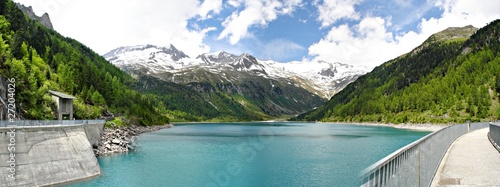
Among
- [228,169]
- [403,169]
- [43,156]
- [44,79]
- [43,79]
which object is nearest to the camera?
[403,169]

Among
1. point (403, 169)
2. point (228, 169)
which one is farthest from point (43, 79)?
point (403, 169)

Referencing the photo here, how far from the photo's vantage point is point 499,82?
511 ft

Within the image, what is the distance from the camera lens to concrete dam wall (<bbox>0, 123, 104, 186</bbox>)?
28188mm

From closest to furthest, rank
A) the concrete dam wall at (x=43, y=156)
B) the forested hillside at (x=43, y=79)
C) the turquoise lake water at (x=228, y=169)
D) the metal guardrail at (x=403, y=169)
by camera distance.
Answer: the metal guardrail at (x=403, y=169) < the concrete dam wall at (x=43, y=156) < the turquoise lake water at (x=228, y=169) < the forested hillside at (x=43, y=79)

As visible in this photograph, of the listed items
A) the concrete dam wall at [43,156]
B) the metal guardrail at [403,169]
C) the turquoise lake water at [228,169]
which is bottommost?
the turquoise lake water at [228,169]

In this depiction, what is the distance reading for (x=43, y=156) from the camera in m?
31.5

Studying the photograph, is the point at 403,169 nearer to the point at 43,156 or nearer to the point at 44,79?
the point at 43,156

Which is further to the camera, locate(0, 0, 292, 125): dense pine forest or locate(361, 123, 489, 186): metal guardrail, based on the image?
locate(0, 0, 292, 125): dense pine forest

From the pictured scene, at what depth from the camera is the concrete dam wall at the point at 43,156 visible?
28.2 m

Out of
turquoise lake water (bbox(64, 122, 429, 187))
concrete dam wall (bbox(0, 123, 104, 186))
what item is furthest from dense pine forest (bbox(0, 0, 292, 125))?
concrete dam wall (bbox(0, 123, 104, 186))

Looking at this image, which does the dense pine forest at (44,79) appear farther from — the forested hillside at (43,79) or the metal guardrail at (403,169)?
the metal guardrail at (403,169)

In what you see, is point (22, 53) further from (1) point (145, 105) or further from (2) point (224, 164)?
(1) point (145, 105)

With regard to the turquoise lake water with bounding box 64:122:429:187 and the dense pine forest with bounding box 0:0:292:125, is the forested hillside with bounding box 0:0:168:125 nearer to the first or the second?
the dense pine forest with bounding box 0:0:292:125

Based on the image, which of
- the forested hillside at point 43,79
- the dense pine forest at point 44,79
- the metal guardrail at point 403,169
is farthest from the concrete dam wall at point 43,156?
the metal guardrail at point 403,169
